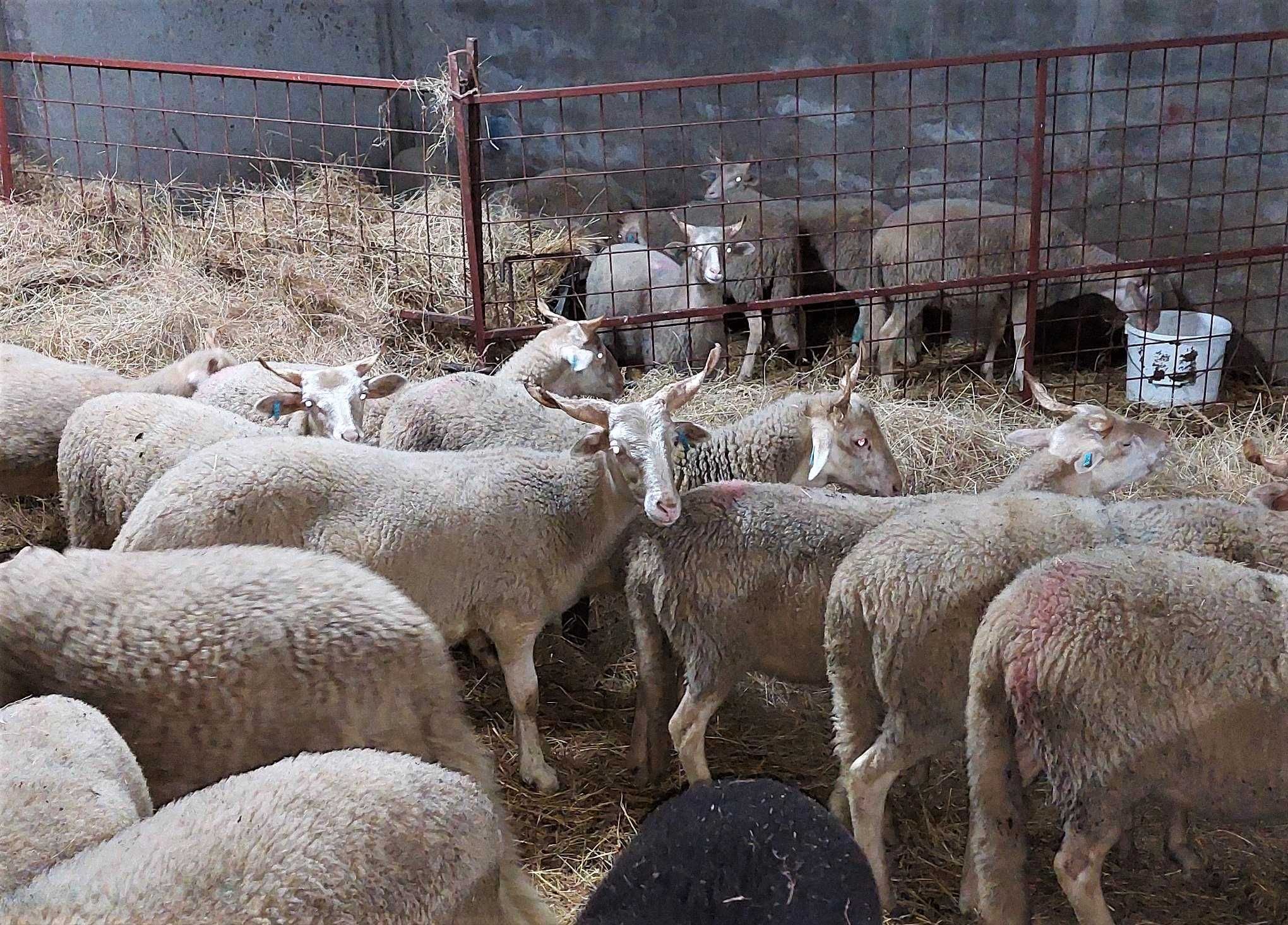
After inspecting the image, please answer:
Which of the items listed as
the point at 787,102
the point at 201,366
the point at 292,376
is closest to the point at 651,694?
the point at 292,376

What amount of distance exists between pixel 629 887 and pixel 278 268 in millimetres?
6165

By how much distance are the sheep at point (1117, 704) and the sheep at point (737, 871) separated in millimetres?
1447

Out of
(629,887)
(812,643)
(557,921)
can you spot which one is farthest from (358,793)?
(812,643)

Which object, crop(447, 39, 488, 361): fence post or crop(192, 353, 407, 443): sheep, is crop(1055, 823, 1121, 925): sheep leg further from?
crop(447, 39, 488, 361): fence post

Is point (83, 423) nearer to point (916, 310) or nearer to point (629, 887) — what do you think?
point (629, 887)

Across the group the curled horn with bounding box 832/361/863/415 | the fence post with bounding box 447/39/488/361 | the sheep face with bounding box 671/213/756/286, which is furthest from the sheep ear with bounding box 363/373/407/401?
the sheep face with bounding box 671/213/756/286

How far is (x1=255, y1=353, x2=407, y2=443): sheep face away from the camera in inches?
204

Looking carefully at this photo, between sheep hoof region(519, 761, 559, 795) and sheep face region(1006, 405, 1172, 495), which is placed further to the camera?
sheep face region(1006, 405, 1172, 495)

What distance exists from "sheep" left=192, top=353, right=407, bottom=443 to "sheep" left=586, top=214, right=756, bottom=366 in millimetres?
2163

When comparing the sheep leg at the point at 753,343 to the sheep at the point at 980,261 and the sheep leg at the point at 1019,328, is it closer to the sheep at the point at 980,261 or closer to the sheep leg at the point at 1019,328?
the sheep at the point at 980,261

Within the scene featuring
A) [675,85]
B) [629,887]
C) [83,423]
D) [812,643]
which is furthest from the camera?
[675,85]

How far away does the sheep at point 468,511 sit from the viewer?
400 cm

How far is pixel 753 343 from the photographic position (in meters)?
7.24

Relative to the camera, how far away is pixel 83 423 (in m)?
4.93
